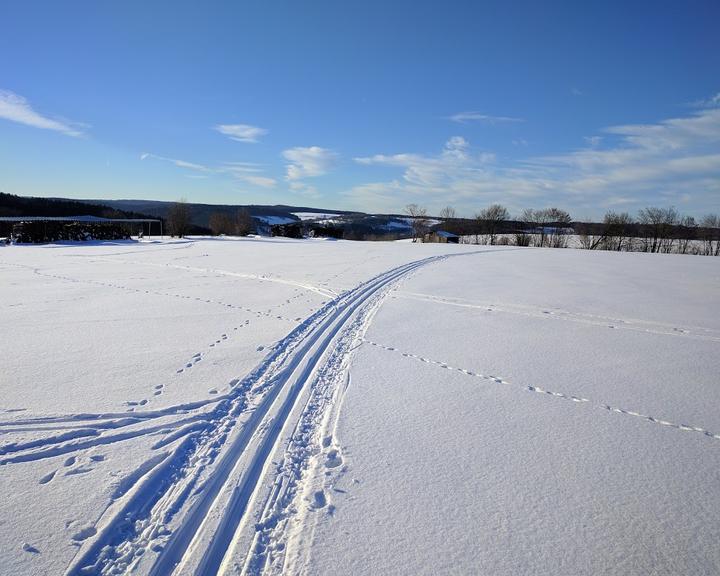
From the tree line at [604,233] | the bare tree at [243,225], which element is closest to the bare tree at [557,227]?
the tree line at [604,233]

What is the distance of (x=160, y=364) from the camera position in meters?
5.20

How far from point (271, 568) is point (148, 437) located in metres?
1.85

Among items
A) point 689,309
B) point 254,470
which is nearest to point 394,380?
point 254,470

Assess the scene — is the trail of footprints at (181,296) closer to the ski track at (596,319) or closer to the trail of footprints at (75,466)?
the ski track at (596,319)

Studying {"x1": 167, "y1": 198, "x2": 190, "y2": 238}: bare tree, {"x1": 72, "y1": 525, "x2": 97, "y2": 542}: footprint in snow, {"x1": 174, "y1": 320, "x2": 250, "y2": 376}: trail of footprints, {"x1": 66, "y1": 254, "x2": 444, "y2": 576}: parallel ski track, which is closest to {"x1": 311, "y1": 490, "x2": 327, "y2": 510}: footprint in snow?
{"x1": 66, "y1": 254, "x2": 444, "y2": 576}: parallel ski track

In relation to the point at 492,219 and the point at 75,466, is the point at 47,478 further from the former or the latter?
the point at 492,219

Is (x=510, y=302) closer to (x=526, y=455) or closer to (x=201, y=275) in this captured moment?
(x=526, y=455)

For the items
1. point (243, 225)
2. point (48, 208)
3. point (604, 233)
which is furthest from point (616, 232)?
point (48, 208)

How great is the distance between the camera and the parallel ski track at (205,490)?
2223mm

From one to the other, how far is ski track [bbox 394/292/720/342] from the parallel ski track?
5876 mm

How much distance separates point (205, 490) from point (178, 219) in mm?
57078

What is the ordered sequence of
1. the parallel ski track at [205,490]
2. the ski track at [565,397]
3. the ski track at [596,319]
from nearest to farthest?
the parallel ski track at [205,490], the ski track at [565,397], the ski track at [596,319]

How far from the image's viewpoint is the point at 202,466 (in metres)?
3.01

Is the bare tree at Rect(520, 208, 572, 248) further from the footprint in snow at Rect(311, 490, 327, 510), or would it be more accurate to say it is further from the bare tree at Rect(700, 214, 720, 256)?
the footprint in snow at Rect(311, 490, 327, 510)
